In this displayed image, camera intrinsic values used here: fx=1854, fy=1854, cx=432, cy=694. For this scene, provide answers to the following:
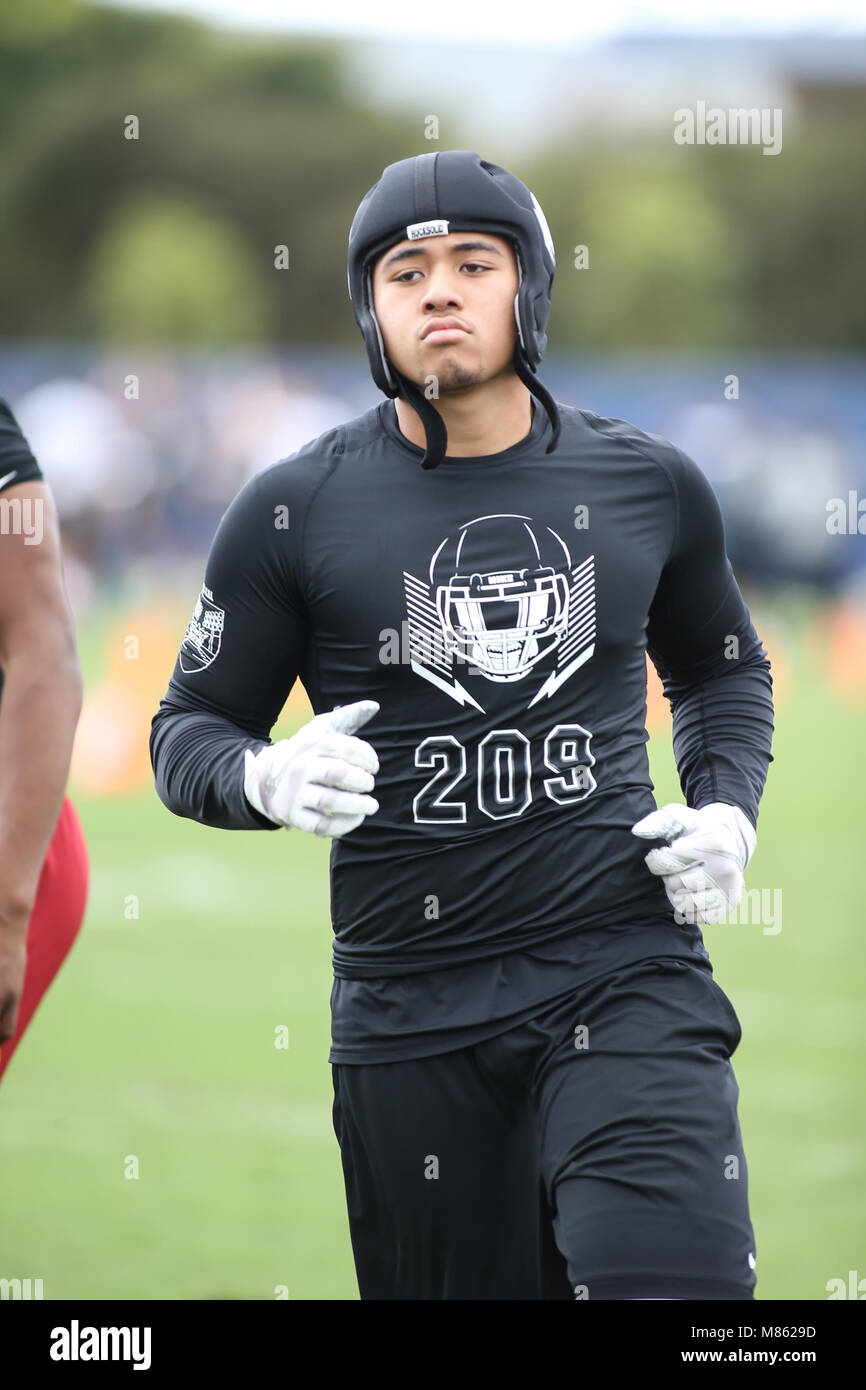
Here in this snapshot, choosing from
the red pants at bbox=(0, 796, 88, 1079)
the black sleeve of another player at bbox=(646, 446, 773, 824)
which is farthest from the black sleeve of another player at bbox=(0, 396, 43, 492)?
the black sleeve of another player at bbox=(646, 446, 773, 824)

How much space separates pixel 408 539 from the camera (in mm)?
3457

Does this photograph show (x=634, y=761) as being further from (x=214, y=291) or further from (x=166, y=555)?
(x=214, y=291)

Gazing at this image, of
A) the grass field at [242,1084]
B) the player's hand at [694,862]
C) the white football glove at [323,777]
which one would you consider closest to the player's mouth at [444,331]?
the white football glove at [323,777]

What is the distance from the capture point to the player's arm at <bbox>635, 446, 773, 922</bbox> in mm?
3412

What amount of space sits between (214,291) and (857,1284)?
45222 mm

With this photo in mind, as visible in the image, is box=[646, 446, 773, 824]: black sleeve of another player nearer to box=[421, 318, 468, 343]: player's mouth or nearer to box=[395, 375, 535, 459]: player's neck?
box=[395, 375, 535, 459]: player's neck

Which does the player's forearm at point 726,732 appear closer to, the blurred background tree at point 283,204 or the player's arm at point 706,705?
the player's arm at point 706,705

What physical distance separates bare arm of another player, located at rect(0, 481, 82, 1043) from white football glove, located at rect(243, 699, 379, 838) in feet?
2.22

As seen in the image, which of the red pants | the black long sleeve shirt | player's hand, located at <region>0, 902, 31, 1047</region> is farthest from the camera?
the red pants

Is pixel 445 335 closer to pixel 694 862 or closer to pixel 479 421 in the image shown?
pixel 479 421

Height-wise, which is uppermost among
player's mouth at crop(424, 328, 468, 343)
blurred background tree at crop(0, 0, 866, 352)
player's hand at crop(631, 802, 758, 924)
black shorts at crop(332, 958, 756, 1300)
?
blurred background tree at crop(0, 0, 866, 352)

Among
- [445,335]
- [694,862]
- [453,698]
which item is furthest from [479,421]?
[694,862]

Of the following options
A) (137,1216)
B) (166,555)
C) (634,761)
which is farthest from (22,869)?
(166,555)

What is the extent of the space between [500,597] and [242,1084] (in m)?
4.46
